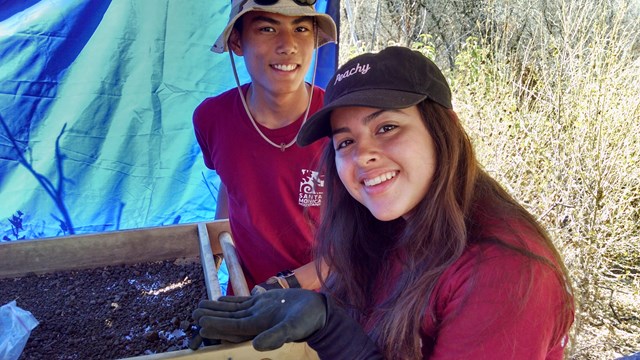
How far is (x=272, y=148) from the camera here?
5.96 ft

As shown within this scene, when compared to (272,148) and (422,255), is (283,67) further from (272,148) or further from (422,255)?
(422,255)

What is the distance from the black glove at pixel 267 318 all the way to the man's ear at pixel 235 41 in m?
1.06

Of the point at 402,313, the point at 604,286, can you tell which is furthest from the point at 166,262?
the point at 604,286

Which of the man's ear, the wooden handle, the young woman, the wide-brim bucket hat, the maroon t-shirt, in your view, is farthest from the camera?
the man's ear

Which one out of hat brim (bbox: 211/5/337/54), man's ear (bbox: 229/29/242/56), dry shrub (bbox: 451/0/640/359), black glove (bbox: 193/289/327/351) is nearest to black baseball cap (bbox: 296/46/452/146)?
black glove (bbox: 193/289/327/351)

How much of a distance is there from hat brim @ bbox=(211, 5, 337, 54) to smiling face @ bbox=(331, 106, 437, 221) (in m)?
0.71

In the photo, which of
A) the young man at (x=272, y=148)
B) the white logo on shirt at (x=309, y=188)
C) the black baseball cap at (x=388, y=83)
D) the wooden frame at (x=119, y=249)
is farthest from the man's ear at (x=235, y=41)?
the black baseball cap at (x=388, y=83)

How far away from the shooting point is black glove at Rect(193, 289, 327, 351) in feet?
3.62

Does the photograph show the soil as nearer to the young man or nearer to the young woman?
the young man

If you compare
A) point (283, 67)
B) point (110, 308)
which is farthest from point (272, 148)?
point (110, 308)

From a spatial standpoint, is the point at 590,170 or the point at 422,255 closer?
the point at 422,255

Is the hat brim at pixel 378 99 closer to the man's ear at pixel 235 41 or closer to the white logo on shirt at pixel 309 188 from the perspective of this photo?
the white logo on shirt at pixel 309 188

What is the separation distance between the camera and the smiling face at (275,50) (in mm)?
1768

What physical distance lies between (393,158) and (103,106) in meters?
1.77
